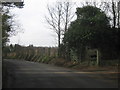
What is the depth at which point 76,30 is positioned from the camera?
3562 centimetres

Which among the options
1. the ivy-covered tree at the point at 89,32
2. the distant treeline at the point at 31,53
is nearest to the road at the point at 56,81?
the ivy-covered tree at the point at 89,32

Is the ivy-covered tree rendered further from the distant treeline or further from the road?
the distant treeline

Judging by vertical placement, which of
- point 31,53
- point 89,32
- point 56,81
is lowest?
point 56,81

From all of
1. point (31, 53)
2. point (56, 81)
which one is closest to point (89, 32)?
point (56, 81)

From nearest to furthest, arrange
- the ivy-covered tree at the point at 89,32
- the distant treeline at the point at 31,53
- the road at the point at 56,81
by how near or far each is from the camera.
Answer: the road at the point at 56,81 < the ivy-covered tree at the point at 89,32 < the distant treeline at the point at 31,53

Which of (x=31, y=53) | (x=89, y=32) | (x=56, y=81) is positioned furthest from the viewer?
(x=31, y=53)

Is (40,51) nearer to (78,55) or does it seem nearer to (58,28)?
(58,28)

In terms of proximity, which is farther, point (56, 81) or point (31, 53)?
point (31, 53)

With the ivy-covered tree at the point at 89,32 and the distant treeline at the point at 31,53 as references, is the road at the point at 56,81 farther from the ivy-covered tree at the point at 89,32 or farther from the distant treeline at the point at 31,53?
the distant treeline at the point at 31,53

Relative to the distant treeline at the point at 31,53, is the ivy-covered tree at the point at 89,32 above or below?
above

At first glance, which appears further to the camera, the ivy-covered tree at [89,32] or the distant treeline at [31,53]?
the distant treeline at [31,53]

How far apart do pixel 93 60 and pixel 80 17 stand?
20.7 ft

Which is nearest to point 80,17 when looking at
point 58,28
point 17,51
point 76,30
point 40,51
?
point 76,30

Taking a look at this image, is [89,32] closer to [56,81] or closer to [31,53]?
[56,81]
